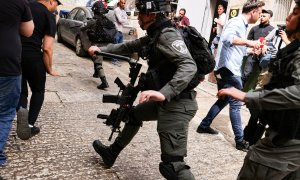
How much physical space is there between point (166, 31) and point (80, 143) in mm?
2024

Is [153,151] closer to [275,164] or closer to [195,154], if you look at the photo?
[195,154]

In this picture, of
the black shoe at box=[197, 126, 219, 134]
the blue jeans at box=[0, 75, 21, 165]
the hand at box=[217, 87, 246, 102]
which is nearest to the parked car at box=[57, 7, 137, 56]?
the black shoe at box=[197, 126, 219, 134]

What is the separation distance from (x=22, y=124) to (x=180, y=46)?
1.96m

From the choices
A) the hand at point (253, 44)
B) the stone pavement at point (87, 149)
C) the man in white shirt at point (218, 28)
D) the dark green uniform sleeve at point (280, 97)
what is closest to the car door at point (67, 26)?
the man in white shirt at point (218, 28)

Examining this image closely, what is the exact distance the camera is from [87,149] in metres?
3.97

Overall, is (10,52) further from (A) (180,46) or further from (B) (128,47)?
(A) (180,46)

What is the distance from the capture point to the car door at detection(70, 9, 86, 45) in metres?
10.4

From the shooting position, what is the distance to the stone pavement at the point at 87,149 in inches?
135

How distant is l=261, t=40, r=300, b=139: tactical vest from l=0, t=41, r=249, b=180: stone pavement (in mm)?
1751

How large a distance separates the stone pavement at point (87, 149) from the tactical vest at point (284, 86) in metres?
1.75

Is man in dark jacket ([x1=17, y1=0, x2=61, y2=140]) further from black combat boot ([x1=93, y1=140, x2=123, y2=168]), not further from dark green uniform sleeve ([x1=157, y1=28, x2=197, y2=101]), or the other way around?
dark green uniform sleeve ([x1=157, y1=28, x2=197, y2=101])

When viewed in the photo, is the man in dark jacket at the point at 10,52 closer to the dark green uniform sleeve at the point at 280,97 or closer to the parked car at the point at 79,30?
the dark green uniform sleeve at the point at 280,97

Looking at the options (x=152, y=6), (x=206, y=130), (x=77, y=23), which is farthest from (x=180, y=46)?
(x=77, y=23)

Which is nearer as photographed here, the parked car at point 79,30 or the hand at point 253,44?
the hand at point 253,44
